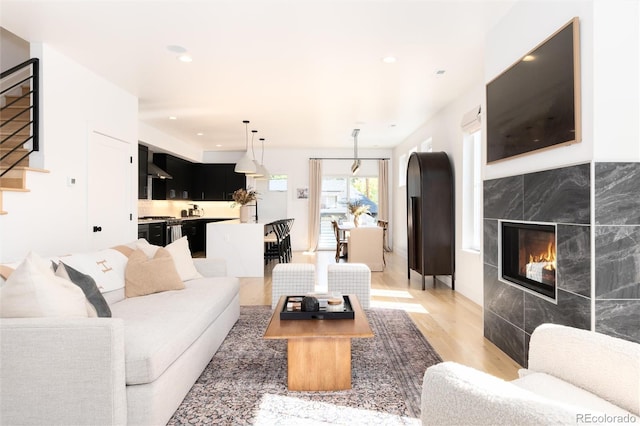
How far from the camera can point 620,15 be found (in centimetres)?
223

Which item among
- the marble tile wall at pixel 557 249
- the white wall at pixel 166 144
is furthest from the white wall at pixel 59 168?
the marble tile wall at pixel 557 249

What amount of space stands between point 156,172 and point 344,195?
478 cm

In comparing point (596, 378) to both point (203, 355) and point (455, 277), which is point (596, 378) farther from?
point (455, 277)

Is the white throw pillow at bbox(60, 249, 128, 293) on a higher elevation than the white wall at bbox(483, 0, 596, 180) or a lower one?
lower

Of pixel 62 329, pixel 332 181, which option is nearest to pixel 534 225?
pixel 62 329

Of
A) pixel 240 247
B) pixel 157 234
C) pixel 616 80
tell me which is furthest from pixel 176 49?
pixel 157 234

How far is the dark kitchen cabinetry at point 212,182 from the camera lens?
1064cm

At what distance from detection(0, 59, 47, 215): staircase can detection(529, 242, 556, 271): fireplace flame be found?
14.3 ft

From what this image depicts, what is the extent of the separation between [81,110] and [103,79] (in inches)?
24.5

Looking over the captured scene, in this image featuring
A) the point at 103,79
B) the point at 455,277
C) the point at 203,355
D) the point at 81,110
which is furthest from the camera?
the point at 455,277

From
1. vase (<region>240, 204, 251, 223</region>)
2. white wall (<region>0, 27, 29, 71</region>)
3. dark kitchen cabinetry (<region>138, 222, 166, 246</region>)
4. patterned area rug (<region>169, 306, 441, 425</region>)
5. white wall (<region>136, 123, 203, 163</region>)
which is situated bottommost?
patterned area rug (<region>169, 306, 441, 425</region>)

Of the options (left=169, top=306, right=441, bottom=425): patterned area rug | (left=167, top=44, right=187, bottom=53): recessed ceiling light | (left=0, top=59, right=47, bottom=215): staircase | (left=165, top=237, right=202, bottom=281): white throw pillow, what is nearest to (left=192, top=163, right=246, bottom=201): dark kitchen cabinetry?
(left=0, top=59, right=47, bottom=215): staircase

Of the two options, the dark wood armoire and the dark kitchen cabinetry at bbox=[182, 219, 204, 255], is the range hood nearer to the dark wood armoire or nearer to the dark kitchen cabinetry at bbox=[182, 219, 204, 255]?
the dark kitchen cabinetry at bbox=[182, 219, 204, 255]

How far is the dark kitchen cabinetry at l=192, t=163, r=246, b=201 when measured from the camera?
10.6m
